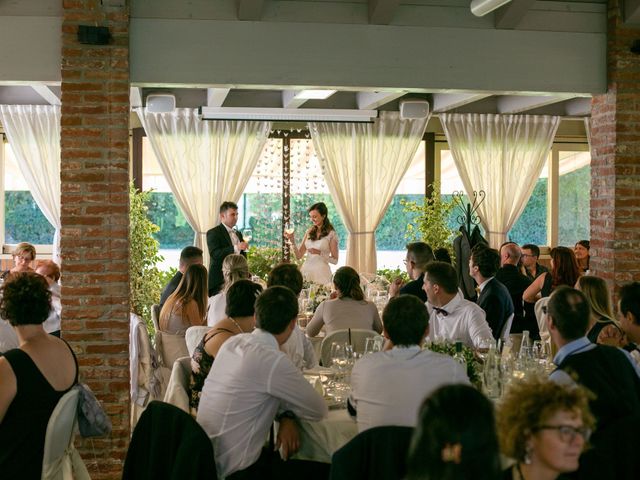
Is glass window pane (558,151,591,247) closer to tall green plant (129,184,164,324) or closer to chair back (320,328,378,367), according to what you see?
tall green plant (129,184,164,324)

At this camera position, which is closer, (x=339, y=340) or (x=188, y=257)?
(x=339, y=340)

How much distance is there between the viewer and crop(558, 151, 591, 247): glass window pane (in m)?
12.9

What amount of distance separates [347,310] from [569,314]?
2642 millimetres

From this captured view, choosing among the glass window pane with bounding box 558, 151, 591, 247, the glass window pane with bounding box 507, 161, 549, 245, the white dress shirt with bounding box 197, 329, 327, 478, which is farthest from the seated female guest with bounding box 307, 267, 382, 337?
the glass window pane with bounding box 558, 151, 591, 247

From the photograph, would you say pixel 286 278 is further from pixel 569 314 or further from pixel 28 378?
pixel 569 314

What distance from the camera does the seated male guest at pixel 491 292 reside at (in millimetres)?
6230

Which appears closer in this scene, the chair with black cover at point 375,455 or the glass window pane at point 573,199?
the chair with black cover at point 375,455

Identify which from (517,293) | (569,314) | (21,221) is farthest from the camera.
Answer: (21,221)

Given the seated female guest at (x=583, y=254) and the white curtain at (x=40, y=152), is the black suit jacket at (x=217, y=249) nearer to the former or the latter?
the white curtain at (x=40, y=152)

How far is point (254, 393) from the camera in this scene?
154 inches

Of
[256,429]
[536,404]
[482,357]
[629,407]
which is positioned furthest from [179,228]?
[536,404]

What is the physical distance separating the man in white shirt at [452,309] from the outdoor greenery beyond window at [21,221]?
7520 millimetres

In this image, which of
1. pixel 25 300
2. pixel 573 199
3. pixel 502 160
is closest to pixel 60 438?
pixel 25 300

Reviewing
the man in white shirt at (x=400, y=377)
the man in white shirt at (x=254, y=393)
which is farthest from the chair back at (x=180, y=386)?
the man in white shirt at (x=400, y=377)
